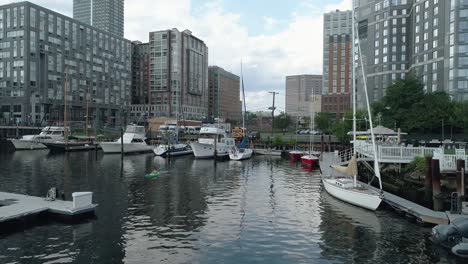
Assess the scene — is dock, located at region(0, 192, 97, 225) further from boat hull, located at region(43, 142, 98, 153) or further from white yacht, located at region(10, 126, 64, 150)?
white yacht, located at region(10, 126, 64, 150)

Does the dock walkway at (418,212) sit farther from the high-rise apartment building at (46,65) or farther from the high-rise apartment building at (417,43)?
the high-rise apartment building at (46,65)

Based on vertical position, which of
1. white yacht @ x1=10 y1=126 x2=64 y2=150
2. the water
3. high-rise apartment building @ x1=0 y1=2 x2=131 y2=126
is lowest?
the water

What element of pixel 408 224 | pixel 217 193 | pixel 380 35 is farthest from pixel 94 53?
pixel 408 224

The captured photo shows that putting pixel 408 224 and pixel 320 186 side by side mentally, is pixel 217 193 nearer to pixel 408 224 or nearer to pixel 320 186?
pixel 320 186

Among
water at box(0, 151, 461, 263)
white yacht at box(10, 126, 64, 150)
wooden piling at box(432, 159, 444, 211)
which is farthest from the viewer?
white yacht at box(10, 126, 64, 150)

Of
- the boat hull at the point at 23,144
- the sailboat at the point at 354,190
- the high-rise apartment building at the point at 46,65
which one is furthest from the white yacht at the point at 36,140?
the sailboat at the point at 354,190

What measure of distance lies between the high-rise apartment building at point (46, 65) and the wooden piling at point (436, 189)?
118421 millimetres

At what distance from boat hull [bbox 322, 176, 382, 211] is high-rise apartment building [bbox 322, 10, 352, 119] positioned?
151879mm

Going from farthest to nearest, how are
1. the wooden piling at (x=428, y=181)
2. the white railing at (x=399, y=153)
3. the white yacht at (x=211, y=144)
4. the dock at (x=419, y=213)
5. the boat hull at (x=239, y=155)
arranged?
the white yacht at (x=211, y=144)
the boat hull at (x=239, y=155)
the white railing at (x=399, y=153)
the wooden piling at (x=428, y=181)
the dock at (x=419, y=213)

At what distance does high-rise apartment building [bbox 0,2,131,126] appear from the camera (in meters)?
125

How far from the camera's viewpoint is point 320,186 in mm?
38875

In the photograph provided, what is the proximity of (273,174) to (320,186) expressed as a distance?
→ 1053 cm

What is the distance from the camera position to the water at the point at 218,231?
17.9m

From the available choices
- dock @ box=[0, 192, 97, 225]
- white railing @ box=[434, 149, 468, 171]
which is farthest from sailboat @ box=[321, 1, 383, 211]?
dock @ box=[0, 192, 97, 225]
